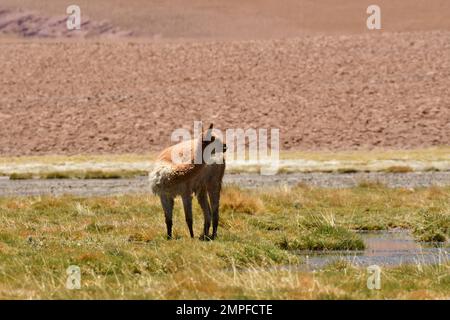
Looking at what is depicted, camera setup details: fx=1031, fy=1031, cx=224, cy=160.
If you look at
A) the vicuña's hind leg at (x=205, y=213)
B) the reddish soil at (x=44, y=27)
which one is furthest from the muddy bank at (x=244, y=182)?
the reddish soil at (x=44, y=27)

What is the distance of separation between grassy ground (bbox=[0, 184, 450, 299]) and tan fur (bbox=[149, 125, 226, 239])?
0.56 meters

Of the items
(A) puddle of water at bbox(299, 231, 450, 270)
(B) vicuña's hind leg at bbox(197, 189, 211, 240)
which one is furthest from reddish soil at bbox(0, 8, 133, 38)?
(B) vicuña's hind leg at bbox(197, 189, 211, 240)

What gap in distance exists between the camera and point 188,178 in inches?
618

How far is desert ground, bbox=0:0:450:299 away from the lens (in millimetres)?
13242

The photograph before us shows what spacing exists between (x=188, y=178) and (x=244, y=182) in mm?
18576

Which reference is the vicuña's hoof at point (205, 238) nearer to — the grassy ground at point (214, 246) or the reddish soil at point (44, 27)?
the grassy ground at point (214, 246)

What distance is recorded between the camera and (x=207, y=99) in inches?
3162

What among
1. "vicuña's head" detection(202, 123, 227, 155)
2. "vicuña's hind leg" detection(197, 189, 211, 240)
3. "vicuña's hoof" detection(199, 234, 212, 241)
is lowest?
"vicuña's hoof" detection(199, 234, 212, 241)

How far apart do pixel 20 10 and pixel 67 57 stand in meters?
78.7

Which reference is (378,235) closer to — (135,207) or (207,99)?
(135,207)

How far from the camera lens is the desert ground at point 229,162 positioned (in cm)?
1324

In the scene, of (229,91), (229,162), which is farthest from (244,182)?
(229,91)

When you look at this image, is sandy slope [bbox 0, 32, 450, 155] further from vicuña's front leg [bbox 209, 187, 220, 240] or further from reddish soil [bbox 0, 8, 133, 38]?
reddish soil [bbox 0, 8, 133, 38]

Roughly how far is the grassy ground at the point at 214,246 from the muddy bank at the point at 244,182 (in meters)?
5.20
